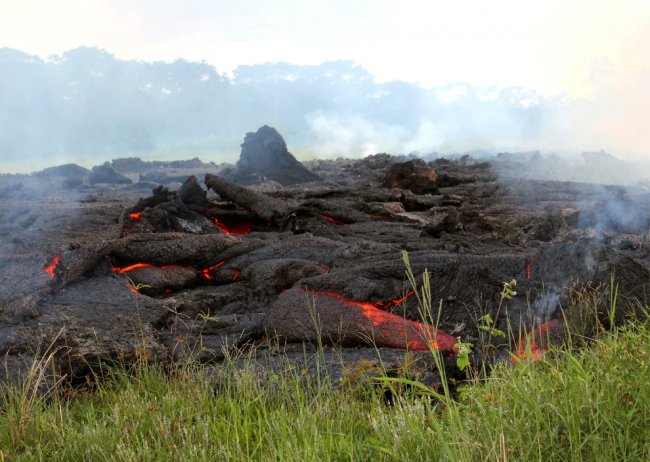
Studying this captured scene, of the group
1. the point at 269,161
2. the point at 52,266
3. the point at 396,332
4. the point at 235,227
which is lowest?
the point at 396,332

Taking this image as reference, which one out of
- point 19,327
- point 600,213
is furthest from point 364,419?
point 600,213

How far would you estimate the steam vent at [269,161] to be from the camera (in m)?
31.2

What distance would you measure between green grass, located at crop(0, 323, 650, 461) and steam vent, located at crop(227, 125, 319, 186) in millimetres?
25769

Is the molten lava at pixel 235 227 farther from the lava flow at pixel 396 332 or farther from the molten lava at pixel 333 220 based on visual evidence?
the lava flow at pixel 396 332

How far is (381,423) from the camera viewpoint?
388 centimetres

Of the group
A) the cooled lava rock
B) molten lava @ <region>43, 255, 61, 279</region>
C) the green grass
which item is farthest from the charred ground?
the cooled lava rock

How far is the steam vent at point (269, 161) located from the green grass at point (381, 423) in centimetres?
2577

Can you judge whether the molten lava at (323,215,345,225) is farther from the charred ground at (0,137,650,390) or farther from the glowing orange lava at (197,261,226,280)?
the glowing orange lava at (197,261,226,280)

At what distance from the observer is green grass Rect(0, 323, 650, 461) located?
10.1ft

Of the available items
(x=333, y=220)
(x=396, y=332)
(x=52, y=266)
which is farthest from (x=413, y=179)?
(x=396, y=332)

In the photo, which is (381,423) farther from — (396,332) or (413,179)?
(413,179)

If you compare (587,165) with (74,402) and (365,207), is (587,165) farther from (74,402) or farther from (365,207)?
(74,402)

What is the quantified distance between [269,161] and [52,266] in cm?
2428

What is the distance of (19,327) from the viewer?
22.0 ft
